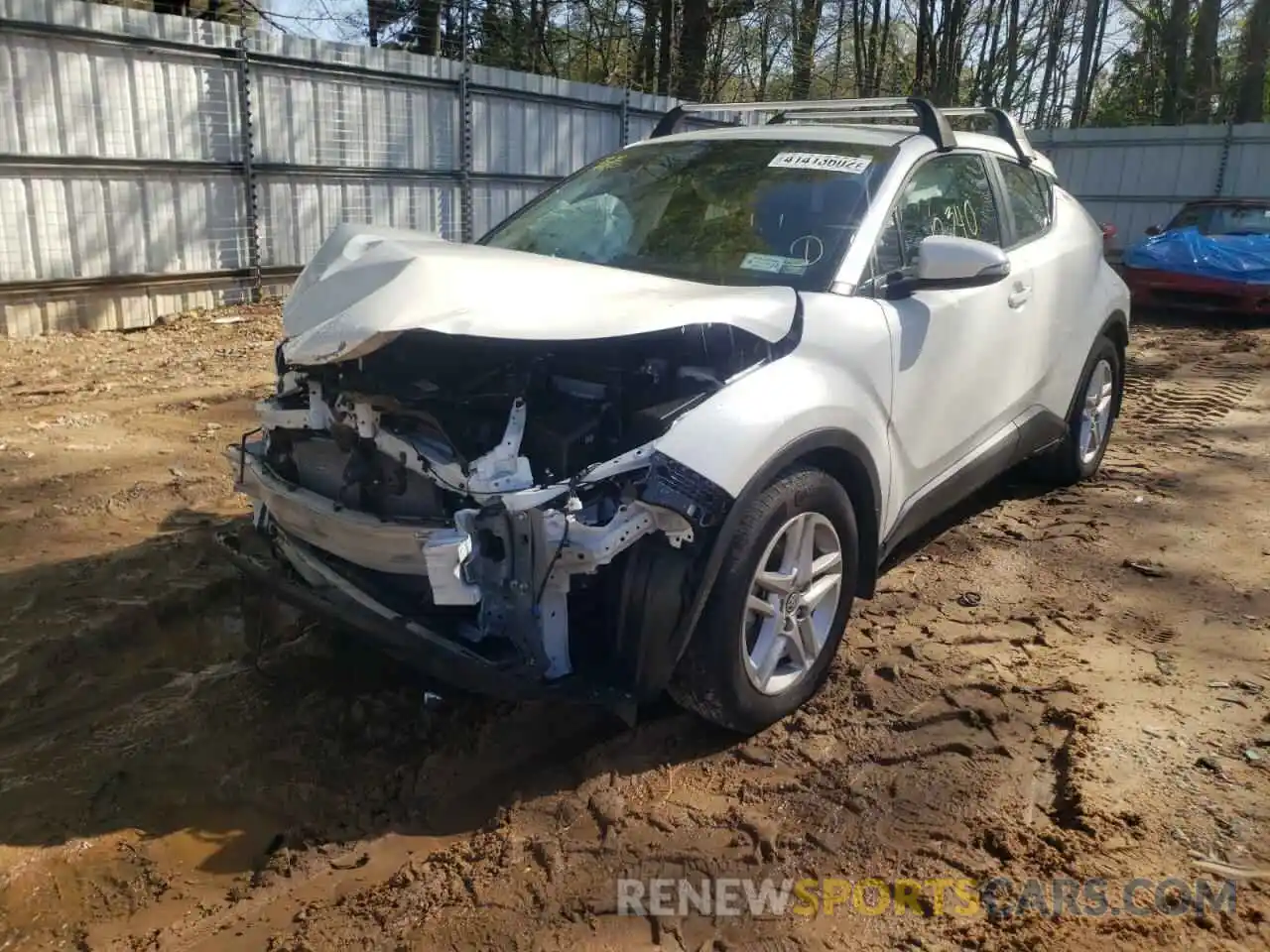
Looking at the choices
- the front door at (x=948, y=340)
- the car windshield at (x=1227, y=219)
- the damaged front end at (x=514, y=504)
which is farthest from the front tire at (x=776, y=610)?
the car windshield at (x=1227, y=219)

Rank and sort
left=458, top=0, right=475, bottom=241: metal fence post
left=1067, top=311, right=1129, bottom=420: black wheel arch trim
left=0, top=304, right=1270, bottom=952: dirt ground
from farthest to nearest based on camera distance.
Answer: left=458, top=0, right=475, bottom=241: metal fence post, left=1067, top=311, right=1129, bottom=420: black wheel arch trim, left=0, top=304, right=1270, bottom=952: dirt ground

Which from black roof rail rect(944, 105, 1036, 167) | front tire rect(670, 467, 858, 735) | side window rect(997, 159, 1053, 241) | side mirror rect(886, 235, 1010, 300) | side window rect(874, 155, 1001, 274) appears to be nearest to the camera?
front tire rect(670, 467, 858, 735)

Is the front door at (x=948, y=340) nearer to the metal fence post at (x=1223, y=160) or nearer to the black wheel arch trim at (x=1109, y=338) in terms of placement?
the black wheel arch trim at (x=1109, y=338)

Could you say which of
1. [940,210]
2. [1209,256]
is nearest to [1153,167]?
[1209,256]

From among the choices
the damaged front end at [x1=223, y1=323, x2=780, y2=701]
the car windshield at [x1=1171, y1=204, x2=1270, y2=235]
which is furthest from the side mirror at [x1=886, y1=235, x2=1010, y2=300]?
the car windshield at [x1=1171, y1=204, x2=1270, y2=235]

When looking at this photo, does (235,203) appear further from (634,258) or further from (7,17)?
(634,258)

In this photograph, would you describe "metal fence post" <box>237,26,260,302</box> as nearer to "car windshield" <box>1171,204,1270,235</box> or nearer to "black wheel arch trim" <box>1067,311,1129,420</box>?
"black wheel arch trim" <box>1067,311,1129,420</box>

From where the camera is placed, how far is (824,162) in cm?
375

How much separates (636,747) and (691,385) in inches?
42.6

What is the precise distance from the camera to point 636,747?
3018 millimetres

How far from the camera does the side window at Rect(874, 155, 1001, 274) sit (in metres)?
3.60

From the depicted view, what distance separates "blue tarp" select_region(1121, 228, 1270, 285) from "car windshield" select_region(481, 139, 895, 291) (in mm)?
9320

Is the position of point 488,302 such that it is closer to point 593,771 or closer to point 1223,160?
point 593,771

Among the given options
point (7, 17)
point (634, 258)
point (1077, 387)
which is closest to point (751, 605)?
point (634, 258)
